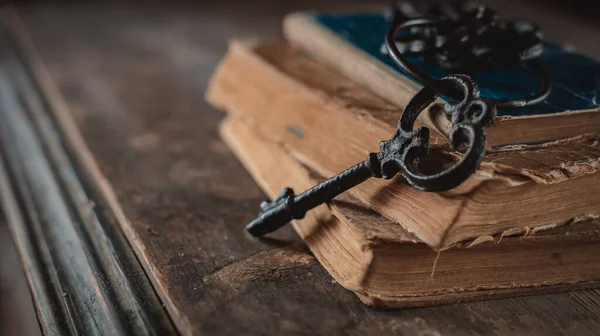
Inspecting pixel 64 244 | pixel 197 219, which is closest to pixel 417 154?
pixel 197 219

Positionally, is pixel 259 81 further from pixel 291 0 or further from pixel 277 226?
pixel 291 0

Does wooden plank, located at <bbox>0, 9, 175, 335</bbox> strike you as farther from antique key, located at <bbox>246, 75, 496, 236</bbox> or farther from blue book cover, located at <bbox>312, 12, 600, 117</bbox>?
blue book cover, located at <bbox>312, 12, 600, 117</bbox>

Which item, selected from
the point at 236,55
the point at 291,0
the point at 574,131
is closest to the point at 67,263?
the point at 236,55

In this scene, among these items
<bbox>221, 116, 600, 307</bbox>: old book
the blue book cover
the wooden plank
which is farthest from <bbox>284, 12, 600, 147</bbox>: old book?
the wooden plank

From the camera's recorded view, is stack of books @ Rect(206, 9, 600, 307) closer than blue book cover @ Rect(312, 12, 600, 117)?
Yes

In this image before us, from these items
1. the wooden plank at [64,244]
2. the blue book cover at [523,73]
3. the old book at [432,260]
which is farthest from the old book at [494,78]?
the wooden plank at [64,244]

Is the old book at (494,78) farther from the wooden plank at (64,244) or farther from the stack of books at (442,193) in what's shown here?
the wooden plank at (64,244)
